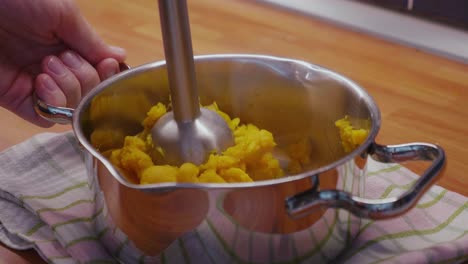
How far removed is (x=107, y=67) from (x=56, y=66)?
0.04 meters

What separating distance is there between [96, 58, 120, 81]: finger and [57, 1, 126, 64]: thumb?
0.01 meters

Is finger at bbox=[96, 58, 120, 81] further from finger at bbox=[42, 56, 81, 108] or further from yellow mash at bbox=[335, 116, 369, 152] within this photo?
yellow mash at bbox=[335, 116, 369, 152]

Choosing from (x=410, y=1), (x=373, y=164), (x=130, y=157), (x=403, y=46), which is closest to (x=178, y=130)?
(x=130, y=157)

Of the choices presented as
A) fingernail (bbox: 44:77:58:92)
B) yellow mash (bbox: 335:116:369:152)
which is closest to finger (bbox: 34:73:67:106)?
fingernail (bbox: 44:77:58:92)

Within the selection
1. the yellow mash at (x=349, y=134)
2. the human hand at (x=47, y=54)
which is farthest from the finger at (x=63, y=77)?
the yellow mash at (x=349, y=134)

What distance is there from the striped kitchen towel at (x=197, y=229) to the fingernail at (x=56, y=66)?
→ 6cm

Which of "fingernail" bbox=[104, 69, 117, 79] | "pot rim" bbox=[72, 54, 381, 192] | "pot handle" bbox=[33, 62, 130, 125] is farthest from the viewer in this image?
"fingernail" bbox=[104, 69, 117, 79]

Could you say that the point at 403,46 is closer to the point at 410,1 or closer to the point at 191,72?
the point at 410,1

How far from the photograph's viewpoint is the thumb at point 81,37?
2.06 ft

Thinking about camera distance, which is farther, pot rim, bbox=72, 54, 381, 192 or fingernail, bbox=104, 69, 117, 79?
fingernail, bbox=104, 69, 117, 79

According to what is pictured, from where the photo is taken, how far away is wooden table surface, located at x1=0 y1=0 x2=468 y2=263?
25.5 inches

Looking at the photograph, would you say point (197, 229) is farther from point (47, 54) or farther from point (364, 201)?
point (47, 54)

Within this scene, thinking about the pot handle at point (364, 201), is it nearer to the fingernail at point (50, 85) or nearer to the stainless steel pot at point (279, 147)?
the stainless steel pot at point (279, 147)

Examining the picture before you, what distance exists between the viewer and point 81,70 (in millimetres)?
623
